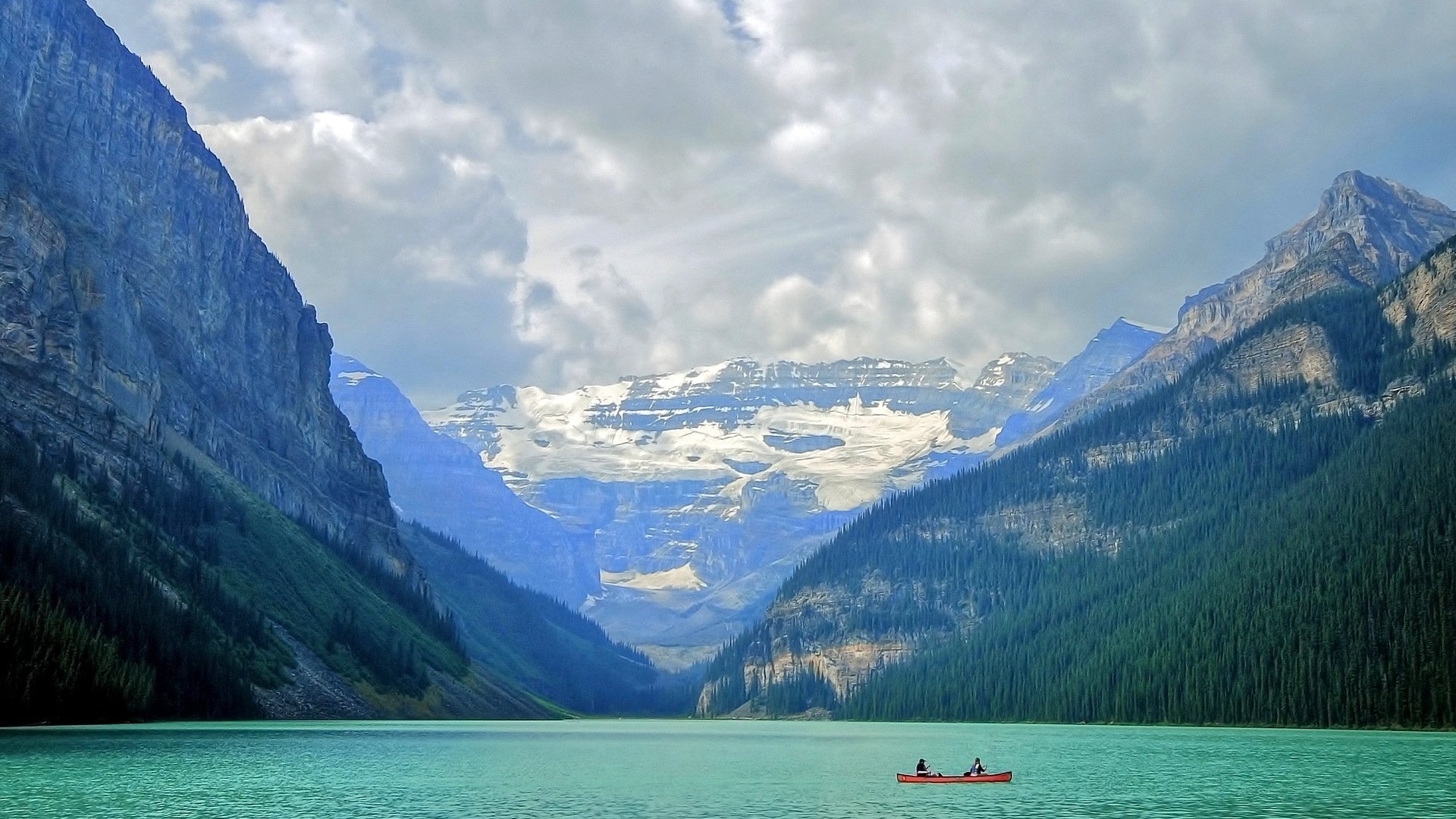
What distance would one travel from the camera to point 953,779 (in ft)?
351

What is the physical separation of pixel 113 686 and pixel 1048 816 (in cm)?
13694

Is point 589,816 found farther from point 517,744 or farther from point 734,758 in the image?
point 517,744

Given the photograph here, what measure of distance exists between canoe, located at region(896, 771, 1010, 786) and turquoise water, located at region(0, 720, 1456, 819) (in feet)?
3.85

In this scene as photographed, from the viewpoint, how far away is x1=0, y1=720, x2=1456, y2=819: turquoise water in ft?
267

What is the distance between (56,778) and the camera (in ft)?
302

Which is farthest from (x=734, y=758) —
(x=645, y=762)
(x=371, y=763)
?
(x=371, y=763)

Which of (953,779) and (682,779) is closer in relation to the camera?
(953,779)

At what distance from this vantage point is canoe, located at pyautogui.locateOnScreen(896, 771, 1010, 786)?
106 meters

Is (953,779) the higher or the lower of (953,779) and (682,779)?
the higher

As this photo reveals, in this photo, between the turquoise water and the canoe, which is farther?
the canoe

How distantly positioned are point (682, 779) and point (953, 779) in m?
21.7

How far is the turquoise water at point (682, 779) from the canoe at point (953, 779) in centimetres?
117

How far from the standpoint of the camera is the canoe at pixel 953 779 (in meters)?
106

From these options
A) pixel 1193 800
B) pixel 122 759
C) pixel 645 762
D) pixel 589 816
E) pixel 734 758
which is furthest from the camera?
pixel 734 758
